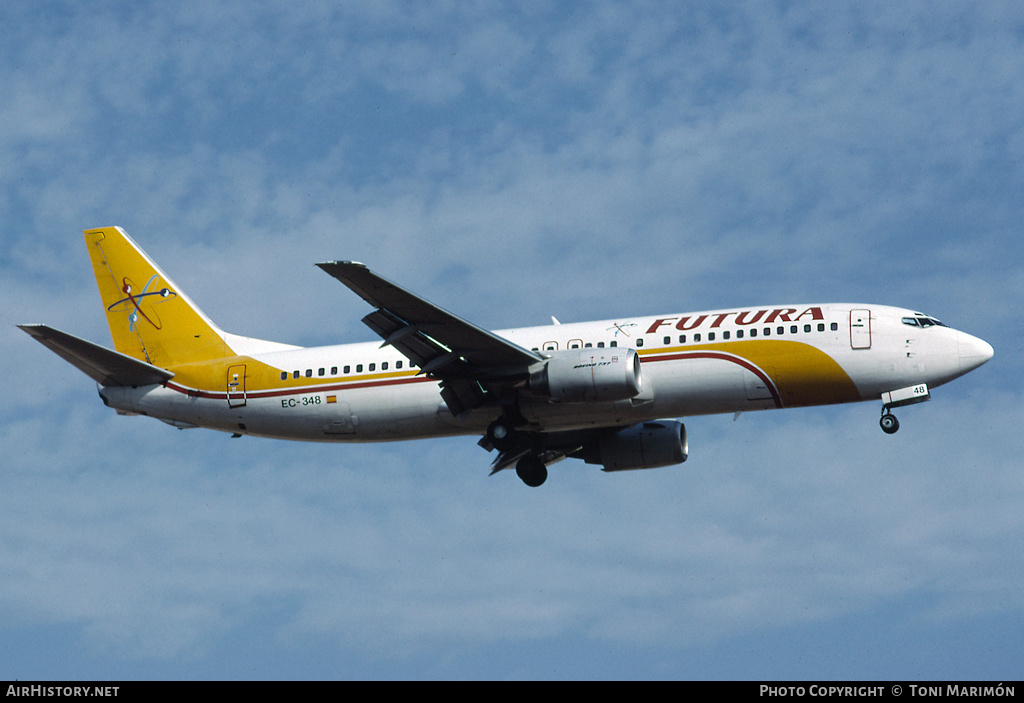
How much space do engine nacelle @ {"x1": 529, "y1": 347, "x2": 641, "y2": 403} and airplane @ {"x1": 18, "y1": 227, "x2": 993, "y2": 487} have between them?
4 centimetres

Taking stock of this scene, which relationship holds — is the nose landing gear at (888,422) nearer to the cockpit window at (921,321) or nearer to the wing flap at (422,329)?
the cockpit window at (921,321)

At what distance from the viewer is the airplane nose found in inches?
1390

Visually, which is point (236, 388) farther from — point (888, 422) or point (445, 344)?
point (888, 422)

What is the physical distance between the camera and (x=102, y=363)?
39.4 metres

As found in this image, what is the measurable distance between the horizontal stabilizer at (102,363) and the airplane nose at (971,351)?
25.1m

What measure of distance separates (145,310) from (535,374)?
1587 centimetres

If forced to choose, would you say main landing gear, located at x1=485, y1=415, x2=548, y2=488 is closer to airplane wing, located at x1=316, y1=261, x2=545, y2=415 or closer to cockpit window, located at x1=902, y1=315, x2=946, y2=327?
airplane wing, located at x1=316, y1=261, x2=545, y2=415

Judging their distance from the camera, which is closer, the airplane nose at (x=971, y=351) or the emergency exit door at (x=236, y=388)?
the airplane nose at (x=971, y=351)

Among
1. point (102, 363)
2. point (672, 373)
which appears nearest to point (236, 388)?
point (102, 363)

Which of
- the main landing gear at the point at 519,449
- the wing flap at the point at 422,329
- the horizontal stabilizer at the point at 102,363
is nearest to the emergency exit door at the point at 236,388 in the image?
the horizontal stabilizer at the point at 102,363

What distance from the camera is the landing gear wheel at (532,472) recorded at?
4078cm

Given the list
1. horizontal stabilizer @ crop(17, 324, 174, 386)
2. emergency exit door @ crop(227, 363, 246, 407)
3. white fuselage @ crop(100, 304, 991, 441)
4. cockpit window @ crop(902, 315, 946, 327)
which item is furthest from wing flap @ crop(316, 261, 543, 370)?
cockpit window @ crop(902, 315, 946, 327)

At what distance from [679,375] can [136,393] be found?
18204 mm

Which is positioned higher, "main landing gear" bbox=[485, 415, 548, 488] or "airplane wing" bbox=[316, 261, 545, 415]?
"airplane wing" bbox=[316, 261, 545, 415]
